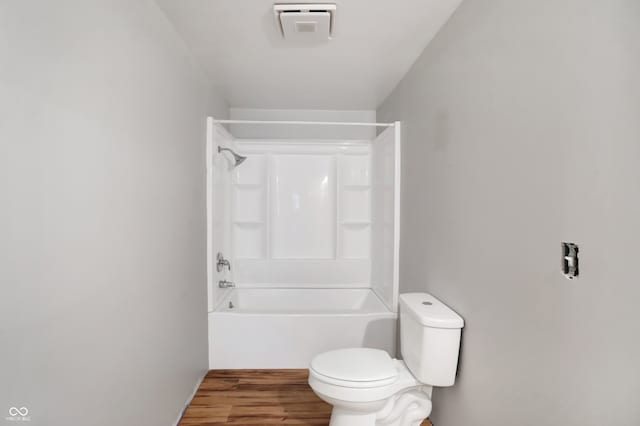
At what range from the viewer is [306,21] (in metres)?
1.92

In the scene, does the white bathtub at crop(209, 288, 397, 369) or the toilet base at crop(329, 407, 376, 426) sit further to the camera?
the white bathtub at crop(209, 288, 397, 369)

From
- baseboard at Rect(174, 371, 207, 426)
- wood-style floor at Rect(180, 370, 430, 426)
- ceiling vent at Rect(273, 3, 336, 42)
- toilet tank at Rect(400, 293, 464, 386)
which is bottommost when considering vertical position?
wood-style floor at Rect(180, 370, 430, 426)

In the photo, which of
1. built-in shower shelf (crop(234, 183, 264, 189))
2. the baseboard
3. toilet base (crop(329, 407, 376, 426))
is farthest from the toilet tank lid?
built-in shower shelf (crop(234, 183, 264, 189))

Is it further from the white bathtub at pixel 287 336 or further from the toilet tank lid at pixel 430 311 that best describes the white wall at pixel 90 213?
the toilet tank lid at pixel 430 311

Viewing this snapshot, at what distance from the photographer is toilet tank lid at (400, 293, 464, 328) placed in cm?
172

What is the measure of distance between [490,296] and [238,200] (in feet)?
9.66

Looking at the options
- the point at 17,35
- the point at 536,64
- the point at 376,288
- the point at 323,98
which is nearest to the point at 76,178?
the point at 17,35

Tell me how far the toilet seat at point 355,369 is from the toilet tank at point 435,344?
0.52 feet

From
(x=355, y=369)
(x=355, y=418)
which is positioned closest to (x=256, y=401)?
(x=355, y=418)

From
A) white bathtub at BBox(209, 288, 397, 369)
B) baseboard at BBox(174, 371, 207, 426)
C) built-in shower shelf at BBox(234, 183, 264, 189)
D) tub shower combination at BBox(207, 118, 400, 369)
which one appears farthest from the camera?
built-in shower shelf at BBox(234, 183, 264, 189)

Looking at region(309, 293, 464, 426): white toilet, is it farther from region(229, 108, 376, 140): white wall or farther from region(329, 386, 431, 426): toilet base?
region(229, 108, 376, 140): white wall

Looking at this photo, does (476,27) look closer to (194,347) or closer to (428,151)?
(428,151)

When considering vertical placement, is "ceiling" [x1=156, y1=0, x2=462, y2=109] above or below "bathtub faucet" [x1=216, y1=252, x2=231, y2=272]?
above

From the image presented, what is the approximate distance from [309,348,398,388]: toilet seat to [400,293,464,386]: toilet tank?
16 cm
